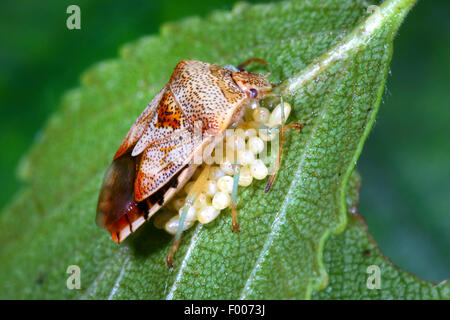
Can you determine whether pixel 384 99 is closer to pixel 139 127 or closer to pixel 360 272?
pixel 360 272

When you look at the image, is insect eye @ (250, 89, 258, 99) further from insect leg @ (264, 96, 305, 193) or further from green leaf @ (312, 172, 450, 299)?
green leaf @ (312, 172, 450, 299)

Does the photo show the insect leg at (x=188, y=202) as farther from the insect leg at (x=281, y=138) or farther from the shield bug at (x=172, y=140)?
the insect leg at (x=281, y=138)

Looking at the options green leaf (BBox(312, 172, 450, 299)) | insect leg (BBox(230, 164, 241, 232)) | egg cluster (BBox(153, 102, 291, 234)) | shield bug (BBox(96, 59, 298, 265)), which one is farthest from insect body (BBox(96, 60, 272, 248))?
green leaf (BBox(312, 172, 450, 299))

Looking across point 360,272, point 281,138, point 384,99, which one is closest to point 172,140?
point 281,138

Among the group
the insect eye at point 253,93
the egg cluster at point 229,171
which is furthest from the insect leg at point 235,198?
the insect eye at point 253,93

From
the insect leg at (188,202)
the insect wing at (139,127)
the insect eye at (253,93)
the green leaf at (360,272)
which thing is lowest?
the green leaf at (360,272)

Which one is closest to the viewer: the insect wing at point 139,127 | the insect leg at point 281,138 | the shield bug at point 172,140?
the insect leg at point 281,138
